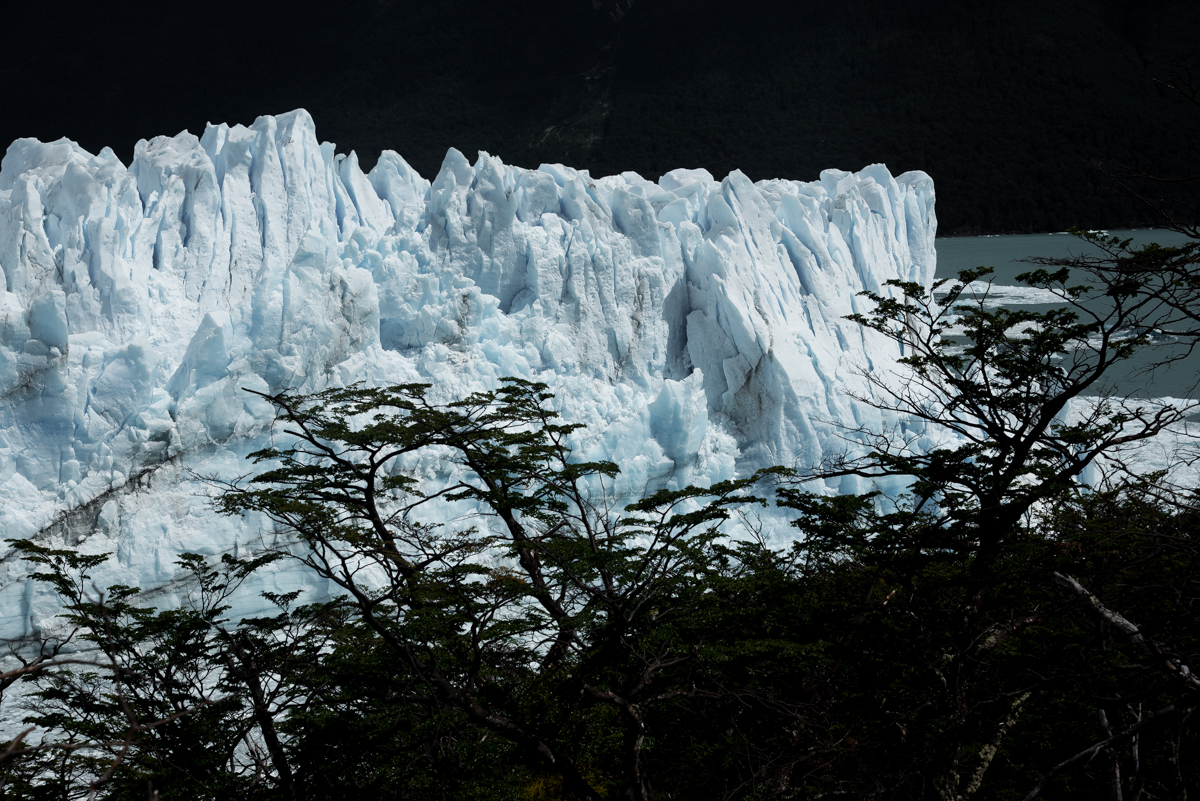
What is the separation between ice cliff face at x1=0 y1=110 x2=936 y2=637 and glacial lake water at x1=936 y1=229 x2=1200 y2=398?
7938 mm

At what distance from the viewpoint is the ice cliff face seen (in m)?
11.1

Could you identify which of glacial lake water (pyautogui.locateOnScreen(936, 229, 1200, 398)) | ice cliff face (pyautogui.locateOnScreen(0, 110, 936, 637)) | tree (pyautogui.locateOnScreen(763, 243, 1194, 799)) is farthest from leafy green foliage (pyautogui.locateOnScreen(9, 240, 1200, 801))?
glacial lake water (pyautogui.locateOnScreen(936, 229, 1200, 398))

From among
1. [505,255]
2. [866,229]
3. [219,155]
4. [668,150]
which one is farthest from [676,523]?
[668,150]

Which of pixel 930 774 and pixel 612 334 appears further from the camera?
pixel 612 334

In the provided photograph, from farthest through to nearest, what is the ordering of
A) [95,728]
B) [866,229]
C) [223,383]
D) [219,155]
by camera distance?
1. [866,229]
2. [219,155]
3. [223,383]
4. [95,728]

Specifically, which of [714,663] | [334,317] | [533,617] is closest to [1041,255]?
[334,317]

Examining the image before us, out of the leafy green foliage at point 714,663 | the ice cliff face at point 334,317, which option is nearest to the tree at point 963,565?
the leafy green foliage at point 714,663

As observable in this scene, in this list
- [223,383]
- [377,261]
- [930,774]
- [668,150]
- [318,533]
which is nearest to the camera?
[930,774]

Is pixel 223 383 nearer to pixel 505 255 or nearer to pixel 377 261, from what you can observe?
pixel 377 261

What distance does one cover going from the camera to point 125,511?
10773mm

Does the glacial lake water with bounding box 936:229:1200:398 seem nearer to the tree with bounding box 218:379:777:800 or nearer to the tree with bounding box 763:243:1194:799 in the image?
the tree with bounding box 763:243:1194:799

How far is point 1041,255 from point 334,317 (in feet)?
65.5

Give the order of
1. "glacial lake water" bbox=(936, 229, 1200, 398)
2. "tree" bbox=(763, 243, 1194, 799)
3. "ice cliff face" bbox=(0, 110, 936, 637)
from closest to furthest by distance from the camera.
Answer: "tree" bbox=(763, 243, 1194, 799) < "ice cliff face" bbox=(0, 110, 936, 637) < "glacial lake water" bbox=(936, 229, 1200, 398)

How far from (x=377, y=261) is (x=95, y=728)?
31.2ft
